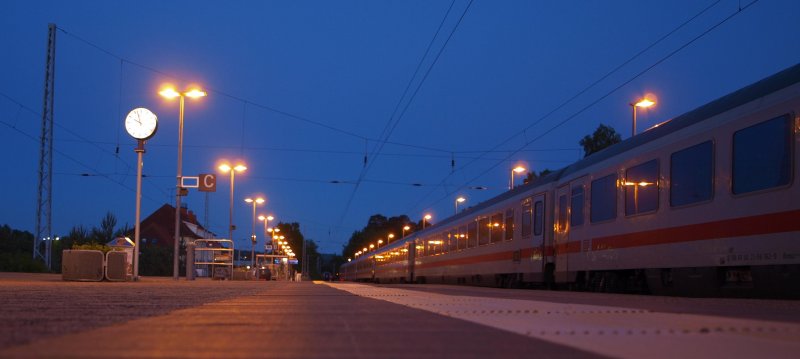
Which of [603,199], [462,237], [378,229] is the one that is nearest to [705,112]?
[603,199]

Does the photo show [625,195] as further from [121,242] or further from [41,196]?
[41,196]

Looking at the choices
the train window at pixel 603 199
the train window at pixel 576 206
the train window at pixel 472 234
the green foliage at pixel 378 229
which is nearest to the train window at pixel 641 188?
the train window at pixel 603 199

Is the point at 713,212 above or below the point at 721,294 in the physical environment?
above

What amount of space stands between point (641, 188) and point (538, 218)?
657cm

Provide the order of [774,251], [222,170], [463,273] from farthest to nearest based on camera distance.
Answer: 1. [222,170]
2. [463,273]
3. [774,251]

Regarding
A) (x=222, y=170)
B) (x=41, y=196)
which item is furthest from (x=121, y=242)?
(x=222, y=170)

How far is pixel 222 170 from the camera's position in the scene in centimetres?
4088

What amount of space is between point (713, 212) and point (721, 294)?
1.30 metres

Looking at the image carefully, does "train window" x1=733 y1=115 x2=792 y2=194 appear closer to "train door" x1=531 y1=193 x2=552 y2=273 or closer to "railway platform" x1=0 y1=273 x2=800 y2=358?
"railway platform" x1=0 y1=273 x2=800 y2=358

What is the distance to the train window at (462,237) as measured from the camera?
30647 mm

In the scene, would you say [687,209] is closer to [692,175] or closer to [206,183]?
[692,175]

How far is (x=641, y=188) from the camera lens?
14852mm

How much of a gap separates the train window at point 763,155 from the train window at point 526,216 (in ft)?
34.6

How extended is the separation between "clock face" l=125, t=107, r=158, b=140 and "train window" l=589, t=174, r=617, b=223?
41.7 feet
